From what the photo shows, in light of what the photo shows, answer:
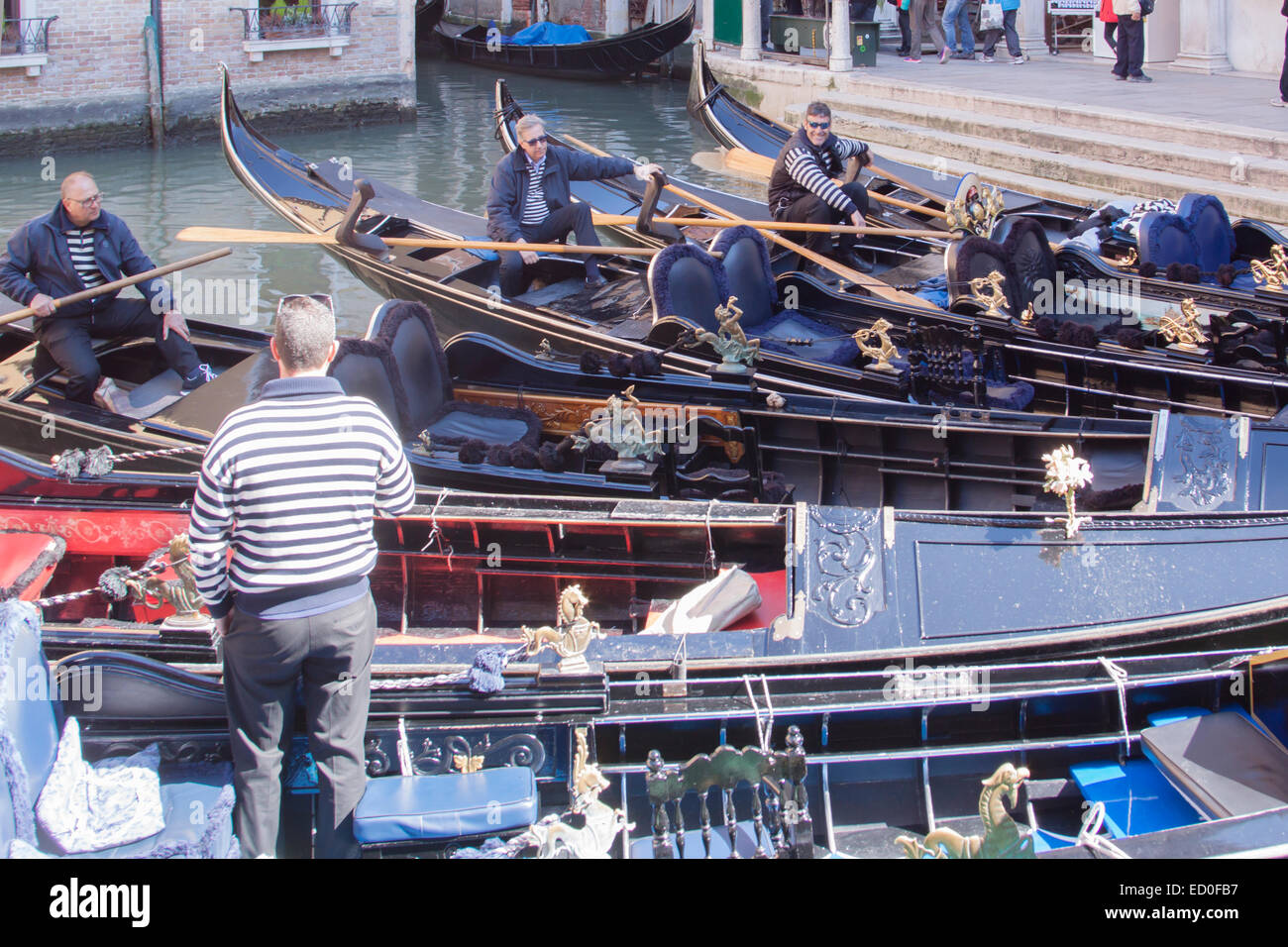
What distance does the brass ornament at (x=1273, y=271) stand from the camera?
13.3 ft

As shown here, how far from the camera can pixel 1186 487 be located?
270 centimetres

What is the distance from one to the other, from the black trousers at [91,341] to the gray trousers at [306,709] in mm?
2024

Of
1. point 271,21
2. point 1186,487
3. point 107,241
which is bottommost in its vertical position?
point 1186,487

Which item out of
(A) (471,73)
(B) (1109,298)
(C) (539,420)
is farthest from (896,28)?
(C) (539,420)

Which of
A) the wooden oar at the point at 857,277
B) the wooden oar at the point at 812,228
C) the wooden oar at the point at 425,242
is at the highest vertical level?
the wooden oar at the point at 812,228

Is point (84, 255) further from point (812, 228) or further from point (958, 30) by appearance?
point (958, 30)

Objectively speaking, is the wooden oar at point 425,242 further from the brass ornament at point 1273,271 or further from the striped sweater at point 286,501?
the striped sweater at point 286,501

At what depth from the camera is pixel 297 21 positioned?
10391 millimetres

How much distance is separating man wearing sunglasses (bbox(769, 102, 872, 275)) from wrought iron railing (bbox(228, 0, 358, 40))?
6703mm

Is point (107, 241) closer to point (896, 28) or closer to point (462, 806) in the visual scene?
point (462, 806)

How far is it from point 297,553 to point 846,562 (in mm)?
992

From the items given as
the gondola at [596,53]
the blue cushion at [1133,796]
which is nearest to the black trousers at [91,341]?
the blue cushion at [1133,796]

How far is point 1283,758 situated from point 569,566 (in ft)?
4.16

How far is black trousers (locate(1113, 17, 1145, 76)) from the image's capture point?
8.44 m
